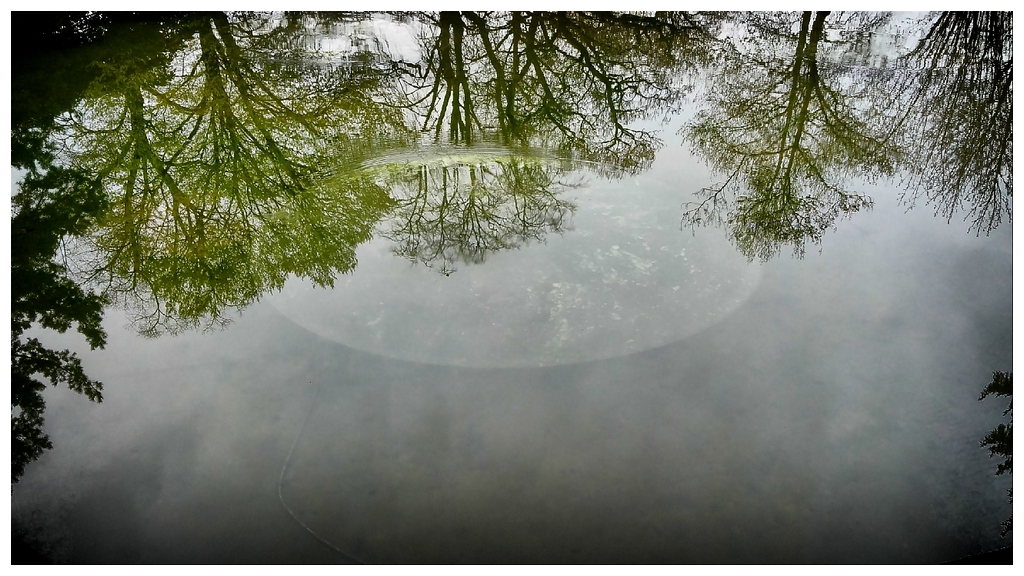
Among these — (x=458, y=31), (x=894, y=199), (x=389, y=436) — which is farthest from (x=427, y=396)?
(x=458, y=31)

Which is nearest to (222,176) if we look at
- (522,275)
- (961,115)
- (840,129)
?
(522,275)

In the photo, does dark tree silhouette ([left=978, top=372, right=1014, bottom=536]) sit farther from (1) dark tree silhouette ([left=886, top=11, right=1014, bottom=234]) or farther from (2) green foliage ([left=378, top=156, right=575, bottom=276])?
(2) green foliage ([left=378, top=156, right=575, bottom=276])

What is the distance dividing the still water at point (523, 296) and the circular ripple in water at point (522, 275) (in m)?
0.03

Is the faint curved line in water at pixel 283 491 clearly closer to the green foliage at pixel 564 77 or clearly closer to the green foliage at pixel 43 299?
the green foliage at pixel 43 299

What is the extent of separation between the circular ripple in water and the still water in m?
0.03

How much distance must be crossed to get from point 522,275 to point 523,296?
256 millimetres

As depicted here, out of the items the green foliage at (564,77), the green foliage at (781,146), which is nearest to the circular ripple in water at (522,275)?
the green foliage at (781,146)

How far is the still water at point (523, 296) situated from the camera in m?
3.62

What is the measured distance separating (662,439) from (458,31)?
6.69 metres

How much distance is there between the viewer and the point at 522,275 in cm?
519

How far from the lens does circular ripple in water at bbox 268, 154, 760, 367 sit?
4.64 metres

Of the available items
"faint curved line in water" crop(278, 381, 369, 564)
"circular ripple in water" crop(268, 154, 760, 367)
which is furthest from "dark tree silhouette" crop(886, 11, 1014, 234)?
"faint curved line in water" crop(278, 381, 369, 564)

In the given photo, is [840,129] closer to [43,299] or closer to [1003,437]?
[1003,437]

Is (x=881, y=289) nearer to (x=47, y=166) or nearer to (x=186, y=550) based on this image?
(x=186, y=550)
